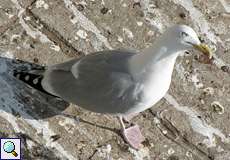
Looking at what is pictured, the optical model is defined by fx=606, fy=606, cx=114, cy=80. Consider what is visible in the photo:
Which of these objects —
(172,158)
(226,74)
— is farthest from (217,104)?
(172,158)

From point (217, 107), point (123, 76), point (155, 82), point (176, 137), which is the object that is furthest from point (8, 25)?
point (217, 107)

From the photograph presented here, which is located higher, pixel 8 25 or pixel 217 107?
pixel 8 25

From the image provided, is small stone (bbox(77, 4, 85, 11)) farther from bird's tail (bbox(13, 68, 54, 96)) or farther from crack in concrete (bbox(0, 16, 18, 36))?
→ bird's tail (bbox(13, 68, 54, 96))

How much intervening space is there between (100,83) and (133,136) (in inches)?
19.6

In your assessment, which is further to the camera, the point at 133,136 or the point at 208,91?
the point at 208,91

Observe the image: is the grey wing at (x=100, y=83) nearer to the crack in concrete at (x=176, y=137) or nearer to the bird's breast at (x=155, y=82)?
the bird's breast at (x=155, y=82)

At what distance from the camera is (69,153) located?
3.49 metres

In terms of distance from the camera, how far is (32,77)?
11.6 feet

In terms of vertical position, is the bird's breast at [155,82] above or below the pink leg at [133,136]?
above

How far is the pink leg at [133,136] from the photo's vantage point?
3543mm

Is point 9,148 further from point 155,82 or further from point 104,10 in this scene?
point 104,10

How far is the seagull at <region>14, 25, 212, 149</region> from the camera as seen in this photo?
3027 millimetres

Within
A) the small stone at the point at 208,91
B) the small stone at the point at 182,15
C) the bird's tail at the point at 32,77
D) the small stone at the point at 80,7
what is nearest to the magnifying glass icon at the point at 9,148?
the bird's tail at the point at 32,77

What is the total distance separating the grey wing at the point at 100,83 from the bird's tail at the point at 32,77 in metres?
0.18
